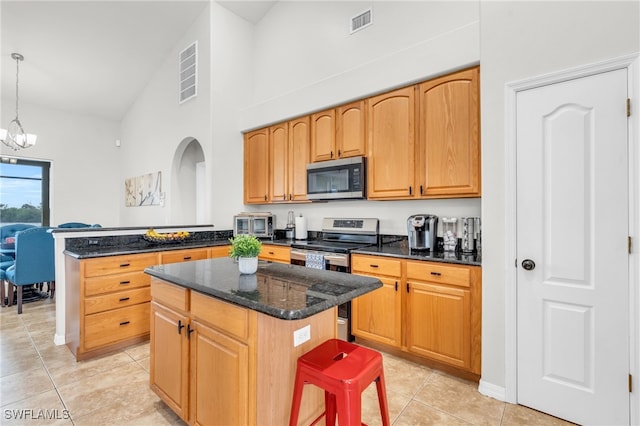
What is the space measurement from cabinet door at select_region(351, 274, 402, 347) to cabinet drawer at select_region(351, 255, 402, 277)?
7 centimetres

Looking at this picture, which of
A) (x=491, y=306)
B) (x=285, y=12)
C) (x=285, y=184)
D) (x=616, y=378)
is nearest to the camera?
(x=616, y=378)

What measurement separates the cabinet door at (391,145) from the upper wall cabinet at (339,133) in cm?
12

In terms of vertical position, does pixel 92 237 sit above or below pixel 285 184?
below

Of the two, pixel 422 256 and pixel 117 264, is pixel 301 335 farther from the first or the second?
pixel 117 264

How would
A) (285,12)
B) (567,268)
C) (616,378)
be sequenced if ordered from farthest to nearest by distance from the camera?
(285,12) → (567,268) → (616,378)

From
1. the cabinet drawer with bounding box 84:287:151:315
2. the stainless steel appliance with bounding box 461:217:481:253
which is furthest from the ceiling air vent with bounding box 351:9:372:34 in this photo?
the cabinet drawer with bounding box 84:287:151:315

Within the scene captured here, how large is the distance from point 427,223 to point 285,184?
195 centimetres

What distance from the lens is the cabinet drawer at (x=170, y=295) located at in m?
1.68

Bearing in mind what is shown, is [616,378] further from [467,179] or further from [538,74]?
[538,74]

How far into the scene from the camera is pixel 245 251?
1.71m

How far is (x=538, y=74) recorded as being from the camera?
1983mm

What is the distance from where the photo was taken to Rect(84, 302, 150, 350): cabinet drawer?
2705mm

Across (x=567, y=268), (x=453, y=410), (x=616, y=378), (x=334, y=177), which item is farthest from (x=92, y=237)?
(x=616, y=378)

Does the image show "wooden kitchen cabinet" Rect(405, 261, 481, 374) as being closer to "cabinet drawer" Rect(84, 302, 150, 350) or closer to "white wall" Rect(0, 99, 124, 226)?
"cabinet drawer" Rect(84, 302, 150, 350)
